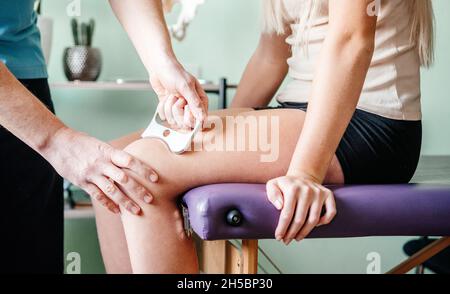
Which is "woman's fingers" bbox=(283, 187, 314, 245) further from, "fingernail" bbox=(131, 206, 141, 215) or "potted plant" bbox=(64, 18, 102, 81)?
"potted plant" bbox=(64, 18, 102, 81)

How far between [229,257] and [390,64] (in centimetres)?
48

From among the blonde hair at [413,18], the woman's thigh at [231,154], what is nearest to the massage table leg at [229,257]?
the woman's thigh at [231,154]

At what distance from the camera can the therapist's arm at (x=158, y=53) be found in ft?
2.78

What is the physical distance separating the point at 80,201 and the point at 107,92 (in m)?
0.45

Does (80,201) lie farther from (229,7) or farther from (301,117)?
(301,117)

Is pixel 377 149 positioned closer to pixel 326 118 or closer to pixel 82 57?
pixel 326 118

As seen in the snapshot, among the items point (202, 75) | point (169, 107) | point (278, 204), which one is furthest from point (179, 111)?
point (202, 75)

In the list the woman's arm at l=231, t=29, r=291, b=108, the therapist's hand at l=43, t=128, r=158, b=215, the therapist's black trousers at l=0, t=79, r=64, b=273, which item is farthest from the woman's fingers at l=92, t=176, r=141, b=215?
the woman's arm at l=231, t=29, r=291, b=108

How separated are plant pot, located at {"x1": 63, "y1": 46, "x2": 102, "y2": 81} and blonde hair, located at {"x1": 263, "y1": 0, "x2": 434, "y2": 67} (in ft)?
3.56

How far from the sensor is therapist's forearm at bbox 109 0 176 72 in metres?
0.90

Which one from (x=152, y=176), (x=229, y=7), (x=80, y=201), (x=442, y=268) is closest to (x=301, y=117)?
(x=152, y=176)

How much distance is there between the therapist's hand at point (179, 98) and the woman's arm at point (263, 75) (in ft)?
0.98

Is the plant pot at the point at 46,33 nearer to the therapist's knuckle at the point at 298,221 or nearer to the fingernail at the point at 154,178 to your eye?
the fingernail at the point at 154,178

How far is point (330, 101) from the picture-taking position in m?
0.74
